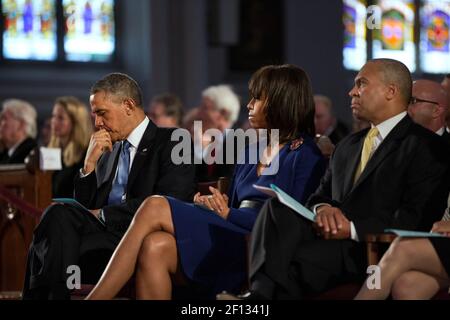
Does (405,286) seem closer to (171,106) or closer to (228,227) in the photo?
(228,227)

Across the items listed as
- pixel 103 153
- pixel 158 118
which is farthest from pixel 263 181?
pixel 158 118

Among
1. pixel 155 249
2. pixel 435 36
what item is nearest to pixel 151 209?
pixel 155 249

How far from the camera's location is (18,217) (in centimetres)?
750

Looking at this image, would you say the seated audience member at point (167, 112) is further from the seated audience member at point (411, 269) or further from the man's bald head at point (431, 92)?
the seated audience member at point (411, 269)

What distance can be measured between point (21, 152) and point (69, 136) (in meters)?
1.02

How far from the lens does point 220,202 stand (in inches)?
204

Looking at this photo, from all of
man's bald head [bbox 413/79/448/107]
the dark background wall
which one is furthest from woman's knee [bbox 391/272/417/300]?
the dark background wall

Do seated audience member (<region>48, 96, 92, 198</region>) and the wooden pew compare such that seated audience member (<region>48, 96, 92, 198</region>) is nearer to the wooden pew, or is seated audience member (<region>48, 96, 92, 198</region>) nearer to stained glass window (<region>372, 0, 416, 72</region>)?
the wooden pew

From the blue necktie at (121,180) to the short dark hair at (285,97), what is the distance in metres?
0.86

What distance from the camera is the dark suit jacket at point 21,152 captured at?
29.4 ft

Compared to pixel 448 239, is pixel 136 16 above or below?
above
